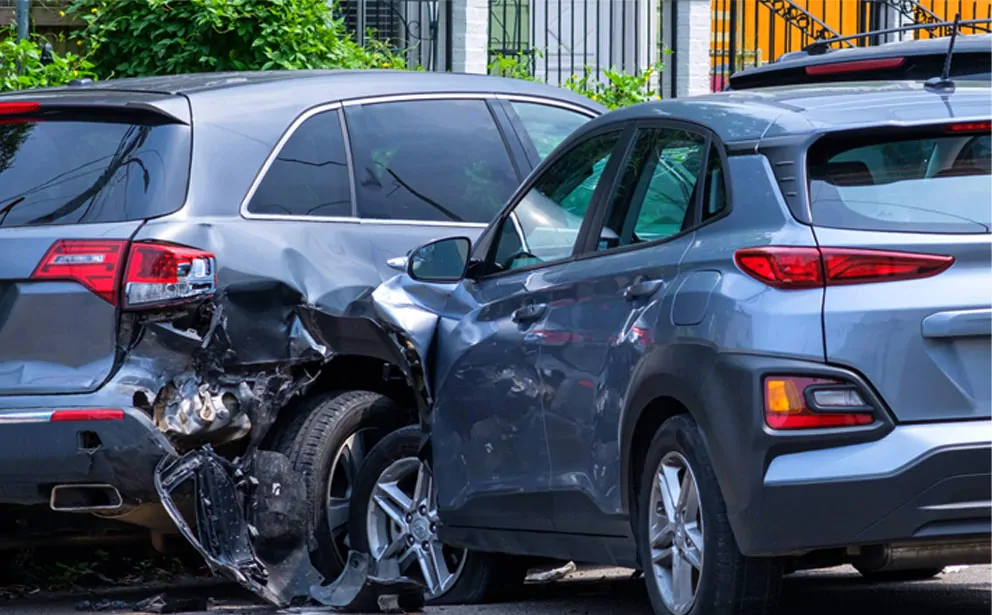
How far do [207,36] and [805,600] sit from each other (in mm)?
5846

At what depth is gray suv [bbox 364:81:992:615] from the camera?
472 cm

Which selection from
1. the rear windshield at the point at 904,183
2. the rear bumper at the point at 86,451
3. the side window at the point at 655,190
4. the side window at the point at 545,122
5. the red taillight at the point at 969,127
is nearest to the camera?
the rear windshield at the point at 904,183

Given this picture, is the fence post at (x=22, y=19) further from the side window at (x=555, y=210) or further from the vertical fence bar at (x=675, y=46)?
the vertical fence bar at (x=675, y=46)

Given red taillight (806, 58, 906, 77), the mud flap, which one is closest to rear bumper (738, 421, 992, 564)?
the mud flap

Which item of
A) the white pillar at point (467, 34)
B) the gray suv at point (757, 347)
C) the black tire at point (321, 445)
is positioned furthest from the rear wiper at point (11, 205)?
the white pillar at point (467, 34)

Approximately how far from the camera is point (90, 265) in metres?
6.45

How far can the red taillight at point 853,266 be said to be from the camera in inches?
188

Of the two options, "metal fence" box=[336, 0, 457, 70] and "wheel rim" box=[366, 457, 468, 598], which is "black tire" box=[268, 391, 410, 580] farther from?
"metal fence" box=[336, 0, 457, 70]

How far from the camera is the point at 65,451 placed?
6.30 meters

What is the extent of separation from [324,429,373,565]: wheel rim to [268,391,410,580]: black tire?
0.04 feet

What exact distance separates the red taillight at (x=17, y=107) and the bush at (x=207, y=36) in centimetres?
385

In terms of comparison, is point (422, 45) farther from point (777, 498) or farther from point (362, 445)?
point (777, 498)

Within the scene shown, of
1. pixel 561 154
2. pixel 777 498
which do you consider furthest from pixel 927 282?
pixel 561 154

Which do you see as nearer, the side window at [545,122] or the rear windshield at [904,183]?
the rear windshield at [904,183]
